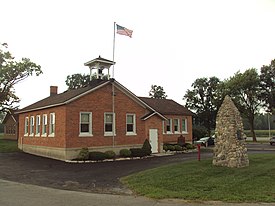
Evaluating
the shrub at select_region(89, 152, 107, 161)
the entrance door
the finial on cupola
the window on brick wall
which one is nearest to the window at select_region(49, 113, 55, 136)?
the window on brick wall

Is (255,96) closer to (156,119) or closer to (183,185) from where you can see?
(156,119)

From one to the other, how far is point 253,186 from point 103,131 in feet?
50.9

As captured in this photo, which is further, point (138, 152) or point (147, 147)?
point (147, 147)

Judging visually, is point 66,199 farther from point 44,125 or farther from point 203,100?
point 203,100

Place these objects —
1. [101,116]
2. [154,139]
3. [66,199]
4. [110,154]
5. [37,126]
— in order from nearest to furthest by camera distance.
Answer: [66,199], [110,154], [101,116], [37,126], [154,139]

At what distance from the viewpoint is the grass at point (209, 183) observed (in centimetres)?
947

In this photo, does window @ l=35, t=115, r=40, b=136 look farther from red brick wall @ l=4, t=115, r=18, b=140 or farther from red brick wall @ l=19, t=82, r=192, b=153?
red brick wall @ l=4, t=115, r=18, b=140

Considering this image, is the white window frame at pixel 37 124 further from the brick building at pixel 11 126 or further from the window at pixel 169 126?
the brick building at pixel 11 126

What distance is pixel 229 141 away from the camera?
1458cm

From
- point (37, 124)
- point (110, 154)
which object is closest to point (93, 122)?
point (110, 154)

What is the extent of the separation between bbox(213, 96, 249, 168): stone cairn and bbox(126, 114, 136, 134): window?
40.0 ft

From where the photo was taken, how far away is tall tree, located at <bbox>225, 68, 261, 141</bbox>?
5294 centimetres

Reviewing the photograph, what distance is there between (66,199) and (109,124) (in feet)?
51.5

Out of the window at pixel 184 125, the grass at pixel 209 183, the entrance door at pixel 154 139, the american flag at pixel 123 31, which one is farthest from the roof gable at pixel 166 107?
the grass at pixel 209 183
